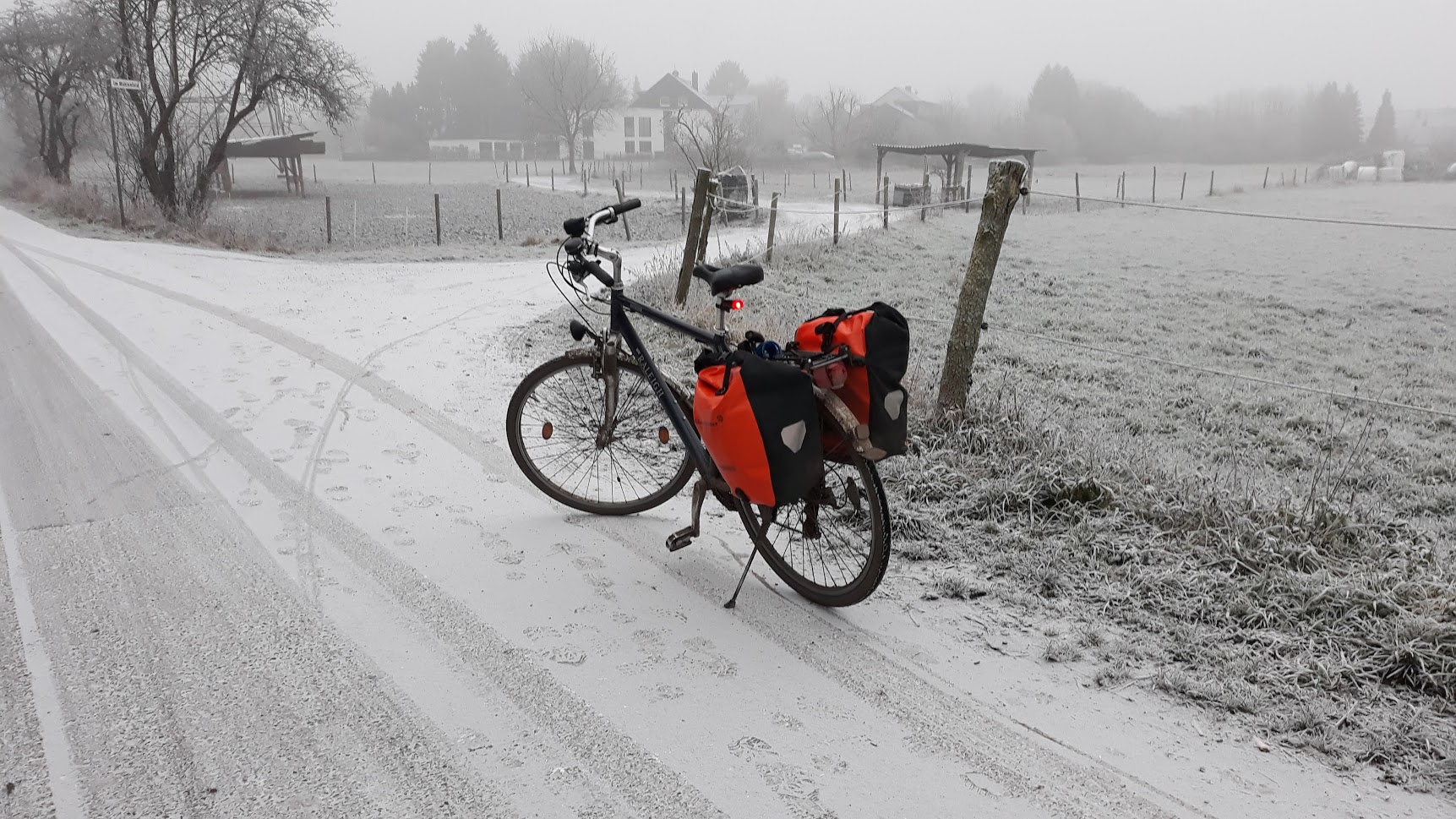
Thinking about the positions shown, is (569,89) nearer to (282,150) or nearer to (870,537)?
(282,150)

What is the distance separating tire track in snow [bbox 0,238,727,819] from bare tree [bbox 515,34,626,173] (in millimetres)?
74309

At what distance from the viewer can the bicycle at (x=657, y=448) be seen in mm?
3186

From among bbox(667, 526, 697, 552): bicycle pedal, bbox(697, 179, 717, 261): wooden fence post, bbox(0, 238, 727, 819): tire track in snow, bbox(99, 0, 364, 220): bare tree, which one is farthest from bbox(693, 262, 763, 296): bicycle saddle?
bbox(99, 0, 364, 220): bare tree

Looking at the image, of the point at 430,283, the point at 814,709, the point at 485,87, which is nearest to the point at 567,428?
the point at 814,709

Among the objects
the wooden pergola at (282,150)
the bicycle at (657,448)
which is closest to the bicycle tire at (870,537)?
the bicycle at (657,448)

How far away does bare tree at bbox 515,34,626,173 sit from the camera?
261 ft

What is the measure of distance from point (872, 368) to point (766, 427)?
1.34 feet

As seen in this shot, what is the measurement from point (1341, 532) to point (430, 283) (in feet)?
32.0

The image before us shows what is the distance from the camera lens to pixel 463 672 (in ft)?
9.45

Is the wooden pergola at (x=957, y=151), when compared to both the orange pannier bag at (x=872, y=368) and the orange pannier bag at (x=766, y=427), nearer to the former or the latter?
the orange pannier bag at (x=872, y=368)

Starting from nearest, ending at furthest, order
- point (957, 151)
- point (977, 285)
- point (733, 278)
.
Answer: point (733, 278)
point (977, 285)
point (957, 151)

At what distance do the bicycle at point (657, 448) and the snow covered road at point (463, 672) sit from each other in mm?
147

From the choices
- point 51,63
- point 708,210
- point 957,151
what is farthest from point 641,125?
point 708,210

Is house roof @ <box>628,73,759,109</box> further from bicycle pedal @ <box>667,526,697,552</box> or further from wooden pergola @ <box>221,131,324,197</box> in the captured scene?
bicycle pedal @ <box>667,526,697,552</box>
